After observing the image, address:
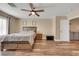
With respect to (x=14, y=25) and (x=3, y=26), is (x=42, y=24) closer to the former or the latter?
(x=14, y=25)

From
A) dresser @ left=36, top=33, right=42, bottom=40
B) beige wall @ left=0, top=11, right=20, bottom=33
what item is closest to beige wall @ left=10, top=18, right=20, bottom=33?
beige wall @ left=0, top=11, right=20, bottom=33

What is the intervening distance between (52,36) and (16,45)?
2.68 ft

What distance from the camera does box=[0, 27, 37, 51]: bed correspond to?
2199 mm

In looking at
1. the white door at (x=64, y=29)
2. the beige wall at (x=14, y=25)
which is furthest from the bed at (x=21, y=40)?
the white door at (x=64, y=29)

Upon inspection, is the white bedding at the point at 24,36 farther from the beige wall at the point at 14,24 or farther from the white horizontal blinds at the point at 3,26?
the white horizontal blinds at the point at 3,26

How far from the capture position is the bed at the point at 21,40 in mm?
2199

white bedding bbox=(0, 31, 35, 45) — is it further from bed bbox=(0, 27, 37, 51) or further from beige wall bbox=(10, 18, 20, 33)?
beige wall bbox=(10, 18, 20, 33)

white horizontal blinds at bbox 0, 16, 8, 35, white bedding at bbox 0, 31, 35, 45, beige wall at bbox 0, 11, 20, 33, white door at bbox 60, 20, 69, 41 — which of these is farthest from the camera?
white door at bbox 60, 20, 69, 41

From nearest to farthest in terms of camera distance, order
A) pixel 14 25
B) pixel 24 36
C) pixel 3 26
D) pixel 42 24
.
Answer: pixel 3 26
pixel 14 25
pixel 24 36
pixel 42 24

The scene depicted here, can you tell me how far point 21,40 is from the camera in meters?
2.35

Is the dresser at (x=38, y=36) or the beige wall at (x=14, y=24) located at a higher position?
the beige wall at (x=14, y=24)

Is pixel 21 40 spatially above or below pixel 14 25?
below

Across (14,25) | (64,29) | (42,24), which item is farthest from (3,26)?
(64,29)

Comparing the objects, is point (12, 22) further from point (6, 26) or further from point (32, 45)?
point (32, 45)
